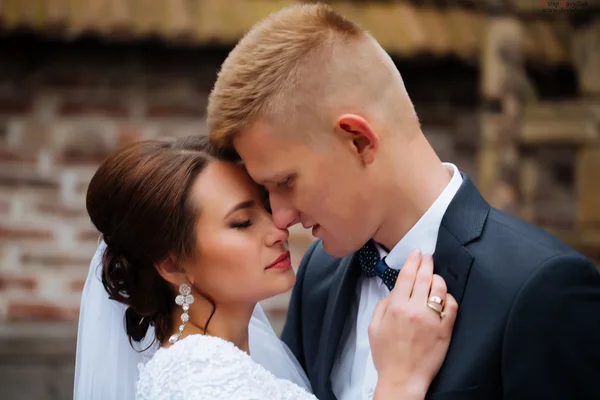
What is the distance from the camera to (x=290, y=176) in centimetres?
208

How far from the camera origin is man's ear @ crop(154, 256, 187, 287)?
7.55ft

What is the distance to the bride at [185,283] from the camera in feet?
6.67

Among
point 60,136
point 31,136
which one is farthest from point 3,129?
point 60,136

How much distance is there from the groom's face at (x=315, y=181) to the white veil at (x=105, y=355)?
0.56 m

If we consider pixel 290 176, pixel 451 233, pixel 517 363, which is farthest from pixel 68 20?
pixel 517 363

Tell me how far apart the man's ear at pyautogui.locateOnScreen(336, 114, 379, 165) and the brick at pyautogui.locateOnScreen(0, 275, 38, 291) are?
264 cm

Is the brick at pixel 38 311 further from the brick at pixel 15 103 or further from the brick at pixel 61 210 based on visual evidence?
the brick at pixel 15 103

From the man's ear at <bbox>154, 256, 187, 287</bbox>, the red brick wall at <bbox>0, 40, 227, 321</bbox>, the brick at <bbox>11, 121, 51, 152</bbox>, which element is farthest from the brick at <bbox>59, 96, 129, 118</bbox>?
the man's ear at <bbox>154, 256, 187, 287</bbox>

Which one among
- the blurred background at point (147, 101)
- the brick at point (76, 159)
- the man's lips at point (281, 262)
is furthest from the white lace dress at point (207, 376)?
the brick at point (76, 159)

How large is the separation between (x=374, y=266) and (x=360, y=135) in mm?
385

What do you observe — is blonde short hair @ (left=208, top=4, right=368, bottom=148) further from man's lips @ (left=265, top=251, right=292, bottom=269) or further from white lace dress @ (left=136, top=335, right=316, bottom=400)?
white lace dress @ (left=136, top=335, right=316, bottom=400)

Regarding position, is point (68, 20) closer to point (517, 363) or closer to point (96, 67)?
point (96, 67)

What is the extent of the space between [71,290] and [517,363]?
2895mm

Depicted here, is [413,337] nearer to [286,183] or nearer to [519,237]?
[519,237]
